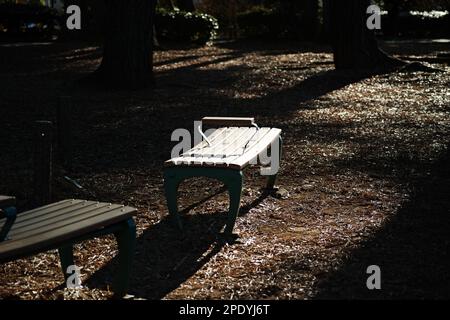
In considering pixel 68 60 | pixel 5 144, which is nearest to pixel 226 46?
pixel 68 60

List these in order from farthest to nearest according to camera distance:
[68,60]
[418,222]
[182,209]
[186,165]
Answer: [68,60], [182,209], [418,222], [186,165]

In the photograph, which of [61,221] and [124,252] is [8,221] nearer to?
[61,221]

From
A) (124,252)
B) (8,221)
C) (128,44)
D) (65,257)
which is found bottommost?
(65,257)

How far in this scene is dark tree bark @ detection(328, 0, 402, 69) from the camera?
17.6 metres

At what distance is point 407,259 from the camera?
557cm

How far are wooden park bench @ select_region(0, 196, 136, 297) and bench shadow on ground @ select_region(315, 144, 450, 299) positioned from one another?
1.17m

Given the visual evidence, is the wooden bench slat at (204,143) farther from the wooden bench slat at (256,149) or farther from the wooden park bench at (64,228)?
the wooden park bench at (64,228)

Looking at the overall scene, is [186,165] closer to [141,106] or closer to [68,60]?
[141,106]

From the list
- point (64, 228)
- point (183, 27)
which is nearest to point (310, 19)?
point (183, 27)

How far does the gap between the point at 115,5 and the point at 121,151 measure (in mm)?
5710

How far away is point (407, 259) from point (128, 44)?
9433 mm

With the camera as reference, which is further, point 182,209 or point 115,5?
point 115,5

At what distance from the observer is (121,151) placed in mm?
9227
